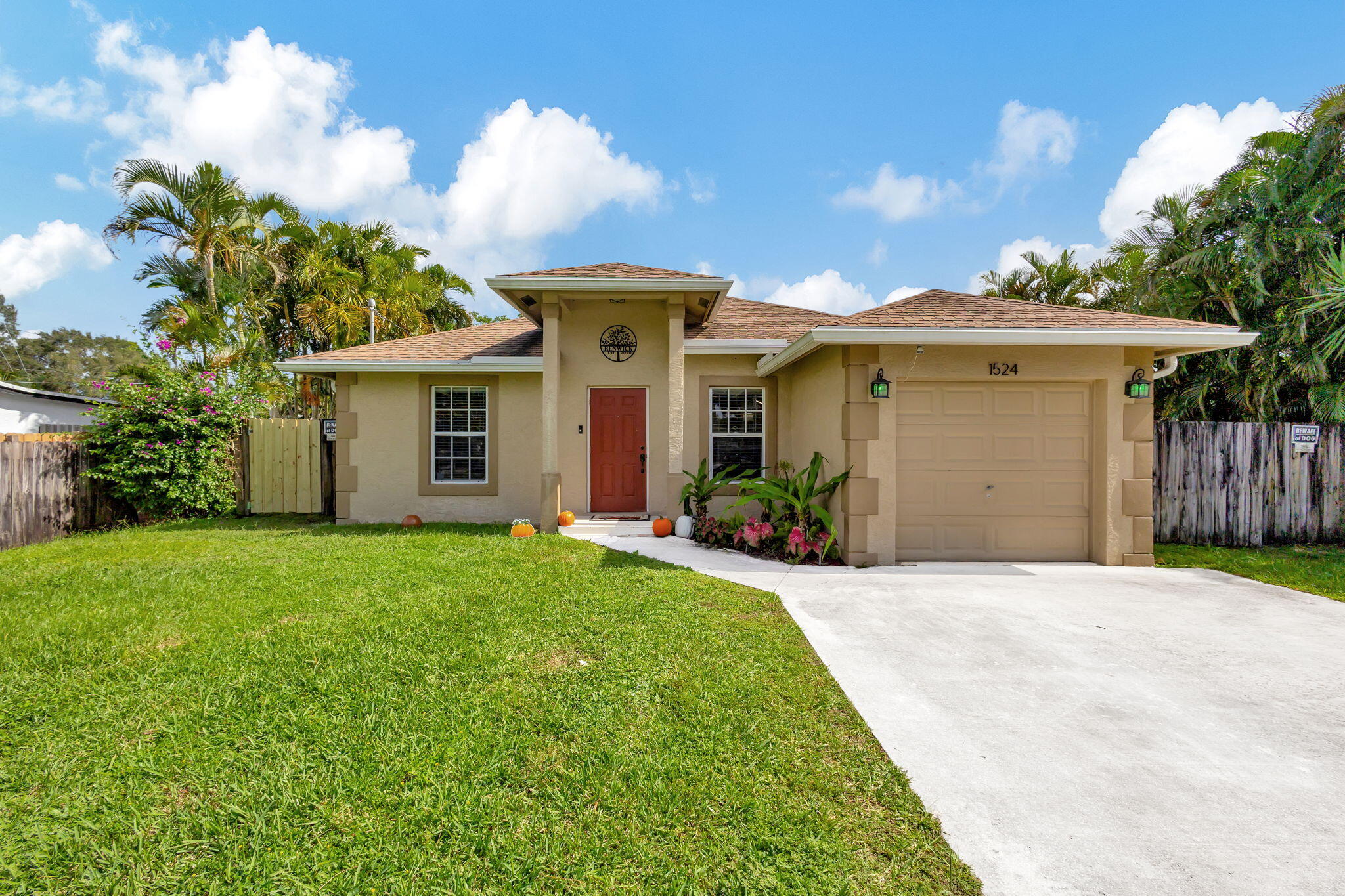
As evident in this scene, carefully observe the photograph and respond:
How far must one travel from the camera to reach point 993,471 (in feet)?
23.0

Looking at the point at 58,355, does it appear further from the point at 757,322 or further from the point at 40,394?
the point at 757,322

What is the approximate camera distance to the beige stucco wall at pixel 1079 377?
6770mm

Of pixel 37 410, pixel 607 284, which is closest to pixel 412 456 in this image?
pixel 607 284

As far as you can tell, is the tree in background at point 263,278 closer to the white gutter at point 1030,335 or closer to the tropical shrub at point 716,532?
the tropical shrub at point 716,532

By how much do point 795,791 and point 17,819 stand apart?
9.55ft

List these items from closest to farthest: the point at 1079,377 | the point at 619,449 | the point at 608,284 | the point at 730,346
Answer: the point at 1079,377
the point at 608,284
the point at 730,346
the point at 619,449

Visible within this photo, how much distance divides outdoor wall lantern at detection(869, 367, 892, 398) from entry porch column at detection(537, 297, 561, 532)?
173 inches

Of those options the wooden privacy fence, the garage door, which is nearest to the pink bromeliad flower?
the garage door

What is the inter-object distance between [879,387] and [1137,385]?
315 cm

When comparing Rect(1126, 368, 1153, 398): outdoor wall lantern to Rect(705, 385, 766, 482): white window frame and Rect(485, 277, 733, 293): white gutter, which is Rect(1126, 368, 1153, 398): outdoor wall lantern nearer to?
Rect(705, 385, 766, 482): white window frame

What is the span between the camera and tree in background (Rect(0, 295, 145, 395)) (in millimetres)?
37750

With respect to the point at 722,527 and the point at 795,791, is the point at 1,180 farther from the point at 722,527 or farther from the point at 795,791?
the point at 795,791

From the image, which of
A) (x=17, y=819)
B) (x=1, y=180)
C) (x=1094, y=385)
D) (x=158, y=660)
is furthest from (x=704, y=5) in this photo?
(x=1, y=180)

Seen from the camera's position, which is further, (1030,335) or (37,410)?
(37,410)
